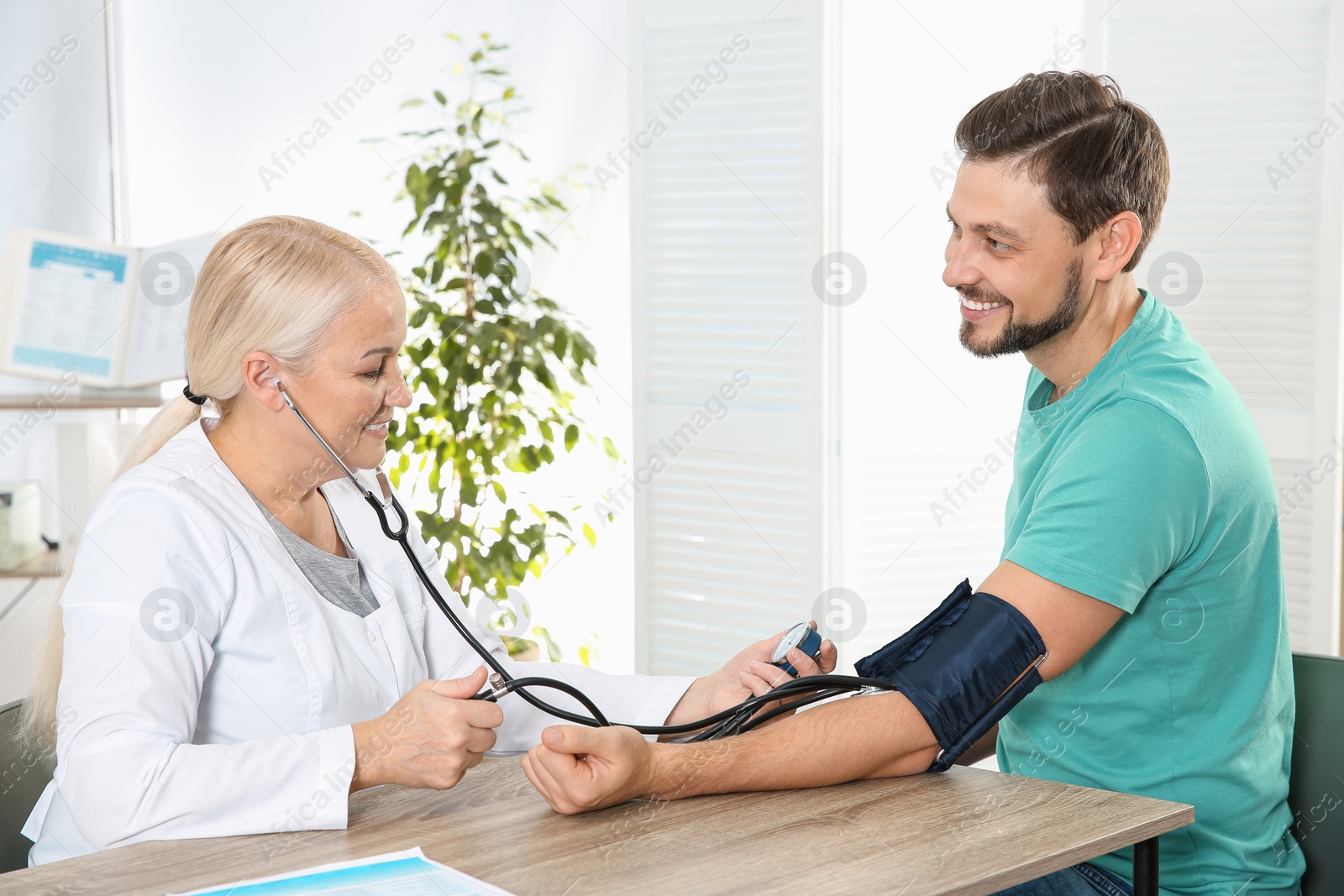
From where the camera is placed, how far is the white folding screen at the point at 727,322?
110 inches

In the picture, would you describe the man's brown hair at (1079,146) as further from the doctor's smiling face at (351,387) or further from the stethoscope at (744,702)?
the doctor's smiling face at (351,387)

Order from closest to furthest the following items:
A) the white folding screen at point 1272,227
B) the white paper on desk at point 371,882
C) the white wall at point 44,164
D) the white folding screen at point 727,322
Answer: the white paper on desk at point 371,882, the white folding screen at point 1272,227, the white folding screen at point 727,322, the white wall at point 44,164

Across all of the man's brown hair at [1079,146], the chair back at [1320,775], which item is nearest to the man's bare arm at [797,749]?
the chair back at [1320,775]

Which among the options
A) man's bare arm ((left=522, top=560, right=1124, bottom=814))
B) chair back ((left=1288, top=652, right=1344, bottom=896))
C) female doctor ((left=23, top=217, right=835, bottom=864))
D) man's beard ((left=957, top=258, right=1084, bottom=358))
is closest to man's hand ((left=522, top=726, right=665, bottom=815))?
man's bare arm ((left=522, top=560, right=1124, bottom=814))

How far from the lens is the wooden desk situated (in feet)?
3.08

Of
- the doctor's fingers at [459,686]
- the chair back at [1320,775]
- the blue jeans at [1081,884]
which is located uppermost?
the doctor's fingers at [459,686]

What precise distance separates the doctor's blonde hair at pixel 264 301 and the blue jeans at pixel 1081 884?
0.96 m

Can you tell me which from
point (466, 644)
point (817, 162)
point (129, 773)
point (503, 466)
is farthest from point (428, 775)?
point (503, 466)

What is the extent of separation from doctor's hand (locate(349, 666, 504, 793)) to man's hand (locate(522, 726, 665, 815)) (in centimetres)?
8

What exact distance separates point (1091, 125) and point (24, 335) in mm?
2441

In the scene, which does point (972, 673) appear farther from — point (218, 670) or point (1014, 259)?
point (218, 670)

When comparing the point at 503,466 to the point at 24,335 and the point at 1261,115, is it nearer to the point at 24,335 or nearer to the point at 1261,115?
the point at 24,335

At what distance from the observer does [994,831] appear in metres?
1.03

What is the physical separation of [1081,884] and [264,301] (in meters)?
1.07
